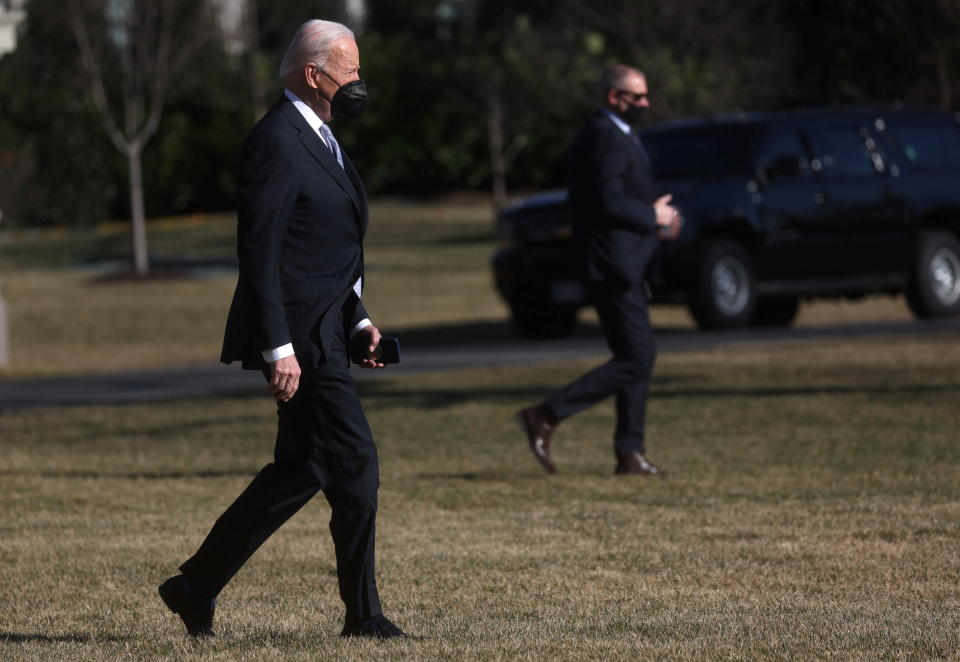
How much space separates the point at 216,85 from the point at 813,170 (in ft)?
75.4

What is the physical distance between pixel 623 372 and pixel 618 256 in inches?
22.0

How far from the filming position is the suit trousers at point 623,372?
9.27m

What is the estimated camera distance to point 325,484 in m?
5.59

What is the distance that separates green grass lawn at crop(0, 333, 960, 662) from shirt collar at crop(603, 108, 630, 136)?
1.66 meters

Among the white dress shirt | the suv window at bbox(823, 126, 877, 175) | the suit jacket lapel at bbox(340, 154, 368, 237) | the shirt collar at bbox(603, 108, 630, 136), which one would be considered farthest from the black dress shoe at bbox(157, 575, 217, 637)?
the suv window at bbox(823, 126, 877, 175)

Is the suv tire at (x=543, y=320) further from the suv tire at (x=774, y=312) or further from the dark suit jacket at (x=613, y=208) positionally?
the dark suit jacket at (x=613, y=208)

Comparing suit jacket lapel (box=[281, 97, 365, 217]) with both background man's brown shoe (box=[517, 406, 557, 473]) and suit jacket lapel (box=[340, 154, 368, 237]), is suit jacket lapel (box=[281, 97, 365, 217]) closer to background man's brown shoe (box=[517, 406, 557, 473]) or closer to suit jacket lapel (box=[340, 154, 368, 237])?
suit jacket lapel (box=[340, 154, 368, 237])

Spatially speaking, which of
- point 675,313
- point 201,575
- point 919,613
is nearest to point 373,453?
point 201,575

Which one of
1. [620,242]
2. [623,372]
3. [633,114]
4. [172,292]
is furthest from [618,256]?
[172,292]

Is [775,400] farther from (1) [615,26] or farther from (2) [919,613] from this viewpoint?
(1) [615,26]

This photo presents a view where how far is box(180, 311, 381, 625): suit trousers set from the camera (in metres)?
5.56

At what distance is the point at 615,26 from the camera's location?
33375 millimetres

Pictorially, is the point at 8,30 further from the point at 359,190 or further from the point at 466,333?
the point at 359,190

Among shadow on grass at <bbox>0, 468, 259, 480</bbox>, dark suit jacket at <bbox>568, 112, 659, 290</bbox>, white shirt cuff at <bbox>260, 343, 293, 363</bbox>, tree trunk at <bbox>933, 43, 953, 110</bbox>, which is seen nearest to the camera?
white shirt cuff at <bbox>260, 343, 293, 363</bbox>
